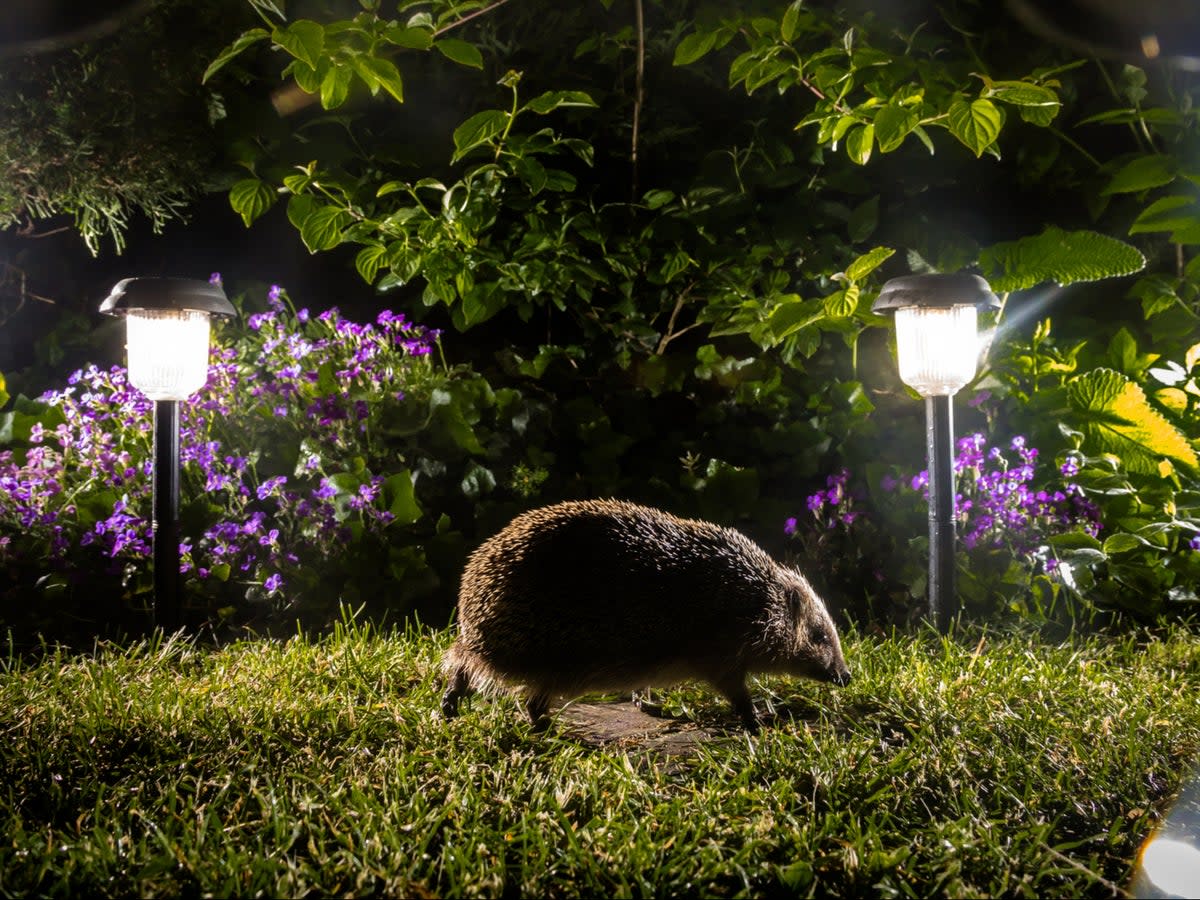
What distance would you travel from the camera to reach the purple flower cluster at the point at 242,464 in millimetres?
4379

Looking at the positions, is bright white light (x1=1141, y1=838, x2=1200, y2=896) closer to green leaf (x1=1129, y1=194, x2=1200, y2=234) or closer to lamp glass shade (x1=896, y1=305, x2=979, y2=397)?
lamp glass shade (x1=896, y1=305, x2=979, y2=397)

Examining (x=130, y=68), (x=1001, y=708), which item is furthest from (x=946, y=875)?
(x=130, y=68)

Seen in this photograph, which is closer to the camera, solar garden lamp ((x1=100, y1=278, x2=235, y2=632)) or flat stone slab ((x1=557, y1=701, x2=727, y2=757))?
flat stone slab ((x1=557, y1=701, x2=727, y2=757))

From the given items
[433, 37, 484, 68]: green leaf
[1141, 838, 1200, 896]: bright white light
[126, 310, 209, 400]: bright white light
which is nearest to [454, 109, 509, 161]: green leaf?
[433, 37, 484, 68]: green leaf

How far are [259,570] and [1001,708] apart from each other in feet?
10.4

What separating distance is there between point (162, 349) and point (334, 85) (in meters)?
1.41

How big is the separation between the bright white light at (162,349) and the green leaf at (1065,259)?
384cm

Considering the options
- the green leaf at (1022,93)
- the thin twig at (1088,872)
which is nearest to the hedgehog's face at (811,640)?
the thin twig at (1088,872)

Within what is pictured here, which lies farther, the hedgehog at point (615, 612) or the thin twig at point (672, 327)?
the thin twig at point (672, 327)

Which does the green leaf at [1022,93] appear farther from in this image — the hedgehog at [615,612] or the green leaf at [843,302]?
the hedgehog at [615,612]

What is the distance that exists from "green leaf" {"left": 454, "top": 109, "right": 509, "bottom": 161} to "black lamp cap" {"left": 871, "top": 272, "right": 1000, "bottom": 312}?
67.2 inches

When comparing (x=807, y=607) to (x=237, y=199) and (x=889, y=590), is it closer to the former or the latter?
(x=889, y=590)

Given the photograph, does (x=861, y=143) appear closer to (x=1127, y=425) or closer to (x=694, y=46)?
(x=694, y=46)

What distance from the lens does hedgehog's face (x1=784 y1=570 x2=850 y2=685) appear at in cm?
304
